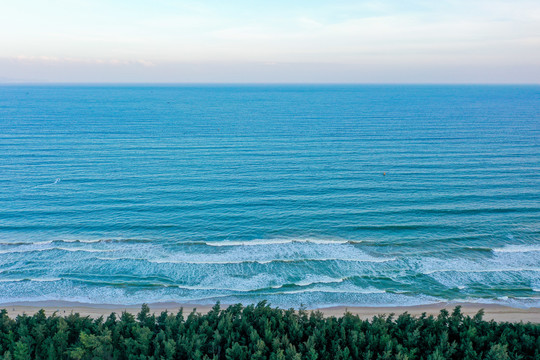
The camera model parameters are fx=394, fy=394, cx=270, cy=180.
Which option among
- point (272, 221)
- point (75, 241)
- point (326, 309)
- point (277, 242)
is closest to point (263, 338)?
point (326, 309)

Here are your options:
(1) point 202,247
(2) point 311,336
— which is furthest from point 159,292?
(2) point 311,336

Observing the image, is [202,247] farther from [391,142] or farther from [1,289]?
[391,142]

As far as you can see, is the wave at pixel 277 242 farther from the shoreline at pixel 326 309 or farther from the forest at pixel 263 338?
the forest at pixel 263 338

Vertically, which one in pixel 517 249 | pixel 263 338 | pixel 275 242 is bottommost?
pixel 275 242

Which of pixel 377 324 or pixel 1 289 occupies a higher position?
pixel 377 324

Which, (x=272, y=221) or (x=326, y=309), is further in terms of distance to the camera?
(x=272, y=221)

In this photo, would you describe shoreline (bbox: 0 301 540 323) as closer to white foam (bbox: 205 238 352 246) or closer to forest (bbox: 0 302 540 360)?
forest (bbox: 0 302 540 360)

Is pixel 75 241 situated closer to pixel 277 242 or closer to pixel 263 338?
pixel 277 242
